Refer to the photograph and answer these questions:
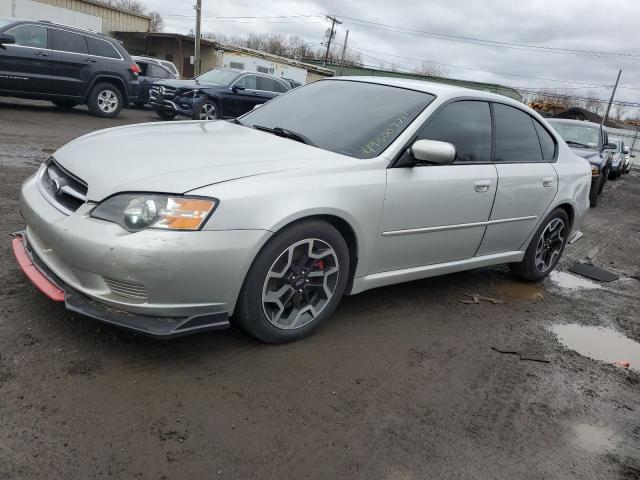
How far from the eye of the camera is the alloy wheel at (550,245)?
505 cm

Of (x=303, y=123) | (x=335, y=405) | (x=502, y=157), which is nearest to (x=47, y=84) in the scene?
(x=303, y=123)

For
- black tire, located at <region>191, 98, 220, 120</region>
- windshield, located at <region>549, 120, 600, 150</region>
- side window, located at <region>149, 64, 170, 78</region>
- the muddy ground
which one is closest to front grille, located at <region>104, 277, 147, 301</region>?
the muddy ground

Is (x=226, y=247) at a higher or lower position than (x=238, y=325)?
higher

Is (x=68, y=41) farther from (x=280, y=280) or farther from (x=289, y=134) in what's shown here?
(x=280, y=280)

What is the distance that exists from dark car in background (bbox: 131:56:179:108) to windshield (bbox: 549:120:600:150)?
11.2 m

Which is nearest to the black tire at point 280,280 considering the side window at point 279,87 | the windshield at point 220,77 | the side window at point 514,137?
the side window at point 514,137

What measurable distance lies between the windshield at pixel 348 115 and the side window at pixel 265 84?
415 inches

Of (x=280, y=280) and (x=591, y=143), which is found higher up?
(x=280, y=280)

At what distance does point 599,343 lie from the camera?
4137 mm

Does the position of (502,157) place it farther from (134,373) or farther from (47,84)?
(47,84)

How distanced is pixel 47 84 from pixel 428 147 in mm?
10206

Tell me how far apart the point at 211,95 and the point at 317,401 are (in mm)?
11935

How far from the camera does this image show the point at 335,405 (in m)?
2.76

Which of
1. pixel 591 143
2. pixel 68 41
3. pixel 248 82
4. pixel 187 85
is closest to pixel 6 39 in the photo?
pixel 68 41
